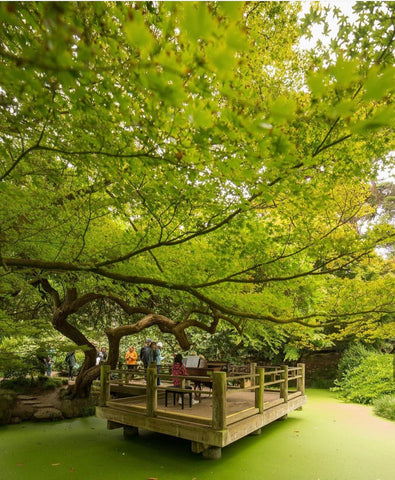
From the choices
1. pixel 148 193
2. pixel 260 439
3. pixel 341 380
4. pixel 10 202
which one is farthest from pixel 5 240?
pixel 341 380

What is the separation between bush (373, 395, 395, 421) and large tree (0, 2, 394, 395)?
4.82 metres

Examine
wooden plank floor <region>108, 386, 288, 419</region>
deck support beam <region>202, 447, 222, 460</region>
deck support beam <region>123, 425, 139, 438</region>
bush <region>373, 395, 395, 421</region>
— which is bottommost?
bush <region>373, 395, 395, 421</region>

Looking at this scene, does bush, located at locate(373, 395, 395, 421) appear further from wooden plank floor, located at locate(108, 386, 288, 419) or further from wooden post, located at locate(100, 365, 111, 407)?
wooden post, located at locate(100, 365, 111, 407)

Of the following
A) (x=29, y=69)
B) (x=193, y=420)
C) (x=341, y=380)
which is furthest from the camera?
(x=341, y=380)

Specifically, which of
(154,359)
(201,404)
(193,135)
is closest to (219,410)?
(201,404)

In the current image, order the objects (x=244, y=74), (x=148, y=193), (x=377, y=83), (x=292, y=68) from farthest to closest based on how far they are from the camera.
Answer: (x=292, y=68)
(x=244, y=74)
(x=148, y=193)
(x=377, y=83)

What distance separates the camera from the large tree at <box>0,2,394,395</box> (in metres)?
1.09

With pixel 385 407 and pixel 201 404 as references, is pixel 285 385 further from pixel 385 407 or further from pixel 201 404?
pixel 385 407

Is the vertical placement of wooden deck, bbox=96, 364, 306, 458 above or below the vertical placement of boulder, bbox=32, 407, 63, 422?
above

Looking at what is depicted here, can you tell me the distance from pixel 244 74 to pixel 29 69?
215 centimetres

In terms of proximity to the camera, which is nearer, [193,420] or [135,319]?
[193,420]

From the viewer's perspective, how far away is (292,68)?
3906 mm

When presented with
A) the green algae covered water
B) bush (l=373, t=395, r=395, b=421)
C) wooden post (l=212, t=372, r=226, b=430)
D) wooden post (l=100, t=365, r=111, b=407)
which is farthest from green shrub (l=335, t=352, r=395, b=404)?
wooden post (l=100, t=365, r=111, b=407)

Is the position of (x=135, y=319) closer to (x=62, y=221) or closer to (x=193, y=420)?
(x=193, y=420)
